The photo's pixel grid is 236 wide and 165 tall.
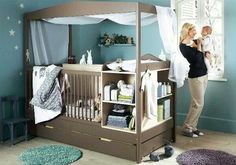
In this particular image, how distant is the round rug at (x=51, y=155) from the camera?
3.40 m

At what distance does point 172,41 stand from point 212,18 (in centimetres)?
Answer: 119

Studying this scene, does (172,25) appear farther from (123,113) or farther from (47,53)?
(47,53)

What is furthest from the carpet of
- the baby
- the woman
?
the baby

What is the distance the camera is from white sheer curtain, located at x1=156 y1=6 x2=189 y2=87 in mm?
3649

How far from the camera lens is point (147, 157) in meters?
3.57

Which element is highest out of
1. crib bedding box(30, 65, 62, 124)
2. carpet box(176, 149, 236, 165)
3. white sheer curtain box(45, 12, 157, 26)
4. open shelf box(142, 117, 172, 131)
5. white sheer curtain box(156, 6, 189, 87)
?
white sheer curtain box(45, 12, 157, 26)

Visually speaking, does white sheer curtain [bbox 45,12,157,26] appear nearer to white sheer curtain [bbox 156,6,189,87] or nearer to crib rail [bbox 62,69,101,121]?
white sheer curtain [bbox 156,6,189,87]

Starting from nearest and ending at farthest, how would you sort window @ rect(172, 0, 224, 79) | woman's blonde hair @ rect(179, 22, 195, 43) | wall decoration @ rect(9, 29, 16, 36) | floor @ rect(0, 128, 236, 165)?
floor @ rect(0, 128, 236, 165) < woman's blonde hair @ rect(179, 22, 195, 43) < wall decoration @ rect(9, 29, 16, 36) < window @ rect(172, 0, 224, 79)

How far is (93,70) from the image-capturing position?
3.69 metres

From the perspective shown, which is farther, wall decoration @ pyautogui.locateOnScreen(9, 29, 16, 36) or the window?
the window

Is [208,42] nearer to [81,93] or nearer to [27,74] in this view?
[81,93]

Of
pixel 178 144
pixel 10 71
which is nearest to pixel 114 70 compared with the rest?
pixel 178 144

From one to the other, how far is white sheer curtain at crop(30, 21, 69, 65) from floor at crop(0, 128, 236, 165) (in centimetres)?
117

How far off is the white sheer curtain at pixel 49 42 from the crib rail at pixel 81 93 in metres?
0.77
